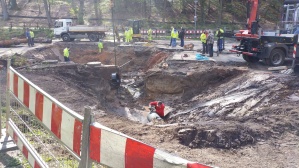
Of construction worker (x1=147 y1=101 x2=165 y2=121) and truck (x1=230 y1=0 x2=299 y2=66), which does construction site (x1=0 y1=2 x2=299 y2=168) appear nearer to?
truck (x1=230 y1=0 x2=299 y2=66)

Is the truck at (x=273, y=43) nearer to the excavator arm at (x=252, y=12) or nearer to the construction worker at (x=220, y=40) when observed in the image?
the excavator arm at (x=252, y=12)

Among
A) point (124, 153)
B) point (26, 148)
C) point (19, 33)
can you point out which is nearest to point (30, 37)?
point (19, 33)

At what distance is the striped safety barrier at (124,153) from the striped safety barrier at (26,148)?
1.34 m

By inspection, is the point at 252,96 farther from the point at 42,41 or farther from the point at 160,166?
the point at 42,41

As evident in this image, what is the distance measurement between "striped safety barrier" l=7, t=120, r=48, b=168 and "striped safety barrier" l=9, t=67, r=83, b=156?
1.67 ft

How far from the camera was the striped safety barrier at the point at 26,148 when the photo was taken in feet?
12.6

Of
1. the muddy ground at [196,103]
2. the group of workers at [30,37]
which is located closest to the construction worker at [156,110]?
the muddy ground at [196,103]

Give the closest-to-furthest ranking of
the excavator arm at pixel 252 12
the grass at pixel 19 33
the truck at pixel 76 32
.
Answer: the excavator arm at pixel 252 12, the truck at pixel 76 32, the grass at pixel 19 33

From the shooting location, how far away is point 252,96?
36.6 ft

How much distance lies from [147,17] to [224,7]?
11953 millimetres

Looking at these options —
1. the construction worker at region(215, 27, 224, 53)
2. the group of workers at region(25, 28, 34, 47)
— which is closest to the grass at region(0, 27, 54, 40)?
the group of workers at region(25, 28, 34, 47)

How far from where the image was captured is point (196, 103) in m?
13.0

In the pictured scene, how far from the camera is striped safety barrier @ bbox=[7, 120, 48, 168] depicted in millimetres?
3846

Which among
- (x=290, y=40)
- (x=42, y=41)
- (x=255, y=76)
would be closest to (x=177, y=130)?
(x=255, y=76)
